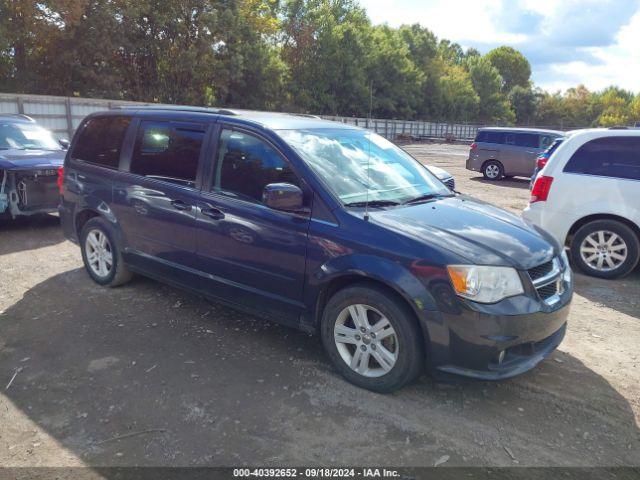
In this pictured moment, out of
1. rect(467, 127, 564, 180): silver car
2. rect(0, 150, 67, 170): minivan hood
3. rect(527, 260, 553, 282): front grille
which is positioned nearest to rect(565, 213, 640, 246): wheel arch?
rect(527, 260, 553, 282): front grille

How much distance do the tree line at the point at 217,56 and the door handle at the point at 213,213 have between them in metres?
25.8

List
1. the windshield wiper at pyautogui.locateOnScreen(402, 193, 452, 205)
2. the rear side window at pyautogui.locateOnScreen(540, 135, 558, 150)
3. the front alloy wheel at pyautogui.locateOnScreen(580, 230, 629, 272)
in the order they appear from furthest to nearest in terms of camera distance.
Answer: the rear side window at pyautogui.locateOnScreen(540, 135, 558, 150) → the front alloy wheel at pyautogui.locateOnScreen(580, 230, 629, 272) → the windshield wiper at pyautogui.locateOnScreen(402, 193, 452, 205)

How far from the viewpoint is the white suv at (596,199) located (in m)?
6.05

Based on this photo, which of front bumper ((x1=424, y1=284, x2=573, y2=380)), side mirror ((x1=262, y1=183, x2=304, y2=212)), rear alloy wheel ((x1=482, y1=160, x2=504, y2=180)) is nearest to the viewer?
front bumper ((x1=424, y1=284, x2=573, y2=380))

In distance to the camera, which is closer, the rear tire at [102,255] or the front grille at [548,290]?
the front grille at [548,290]

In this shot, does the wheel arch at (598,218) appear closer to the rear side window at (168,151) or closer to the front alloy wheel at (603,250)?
the front alloy wheel at (603,250)

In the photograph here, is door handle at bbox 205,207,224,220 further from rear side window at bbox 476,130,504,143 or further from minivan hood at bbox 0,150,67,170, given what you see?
rear side window at bbox 476,130,504,143

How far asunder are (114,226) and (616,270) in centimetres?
572

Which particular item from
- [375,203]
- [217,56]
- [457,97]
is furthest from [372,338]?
[457,97]

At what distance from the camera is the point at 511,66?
366ft

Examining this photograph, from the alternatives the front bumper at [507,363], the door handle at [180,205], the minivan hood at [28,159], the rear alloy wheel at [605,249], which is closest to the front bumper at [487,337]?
the front bumper at [507,363]

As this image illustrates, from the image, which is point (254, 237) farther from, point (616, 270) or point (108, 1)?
point (108, 1)

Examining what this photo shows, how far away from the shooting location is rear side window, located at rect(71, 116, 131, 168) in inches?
202

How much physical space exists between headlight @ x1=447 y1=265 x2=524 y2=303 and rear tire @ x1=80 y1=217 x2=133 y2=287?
136 inches
